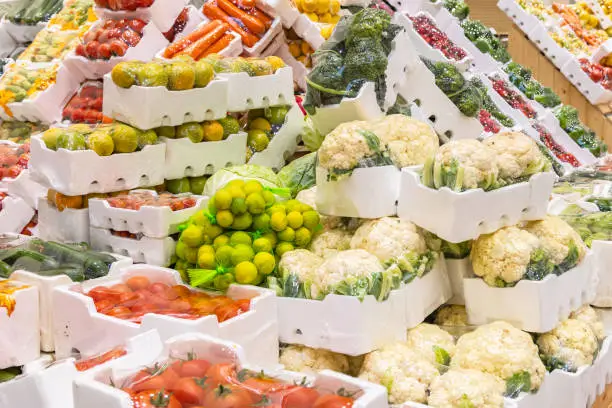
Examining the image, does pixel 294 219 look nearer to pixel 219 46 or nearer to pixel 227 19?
pixel 219 46

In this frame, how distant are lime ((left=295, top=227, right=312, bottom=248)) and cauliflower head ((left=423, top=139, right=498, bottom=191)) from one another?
56cm

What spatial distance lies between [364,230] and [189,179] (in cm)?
115

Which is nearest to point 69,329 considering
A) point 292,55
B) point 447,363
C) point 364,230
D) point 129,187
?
point 129,187

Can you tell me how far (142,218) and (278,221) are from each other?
588 mm

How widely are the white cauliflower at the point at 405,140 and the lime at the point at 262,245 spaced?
0.57 meters

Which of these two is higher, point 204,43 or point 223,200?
point 204,43

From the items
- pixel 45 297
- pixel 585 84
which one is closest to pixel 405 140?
pixel 45 297

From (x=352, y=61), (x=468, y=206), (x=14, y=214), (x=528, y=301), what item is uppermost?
(x=352, y=61)

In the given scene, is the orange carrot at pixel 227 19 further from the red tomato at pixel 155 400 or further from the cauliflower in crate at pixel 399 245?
the red tomato at pixel 155 400

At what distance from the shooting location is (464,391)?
2479mm

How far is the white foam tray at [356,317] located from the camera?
8.91 feet

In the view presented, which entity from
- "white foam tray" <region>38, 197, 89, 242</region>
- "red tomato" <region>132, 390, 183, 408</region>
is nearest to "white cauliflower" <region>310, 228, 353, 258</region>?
"white foam tray" <region>38, 197, 89, 242</region>

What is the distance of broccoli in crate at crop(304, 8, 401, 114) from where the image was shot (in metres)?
3.49

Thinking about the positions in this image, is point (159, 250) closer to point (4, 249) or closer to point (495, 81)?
point (4, 249)
